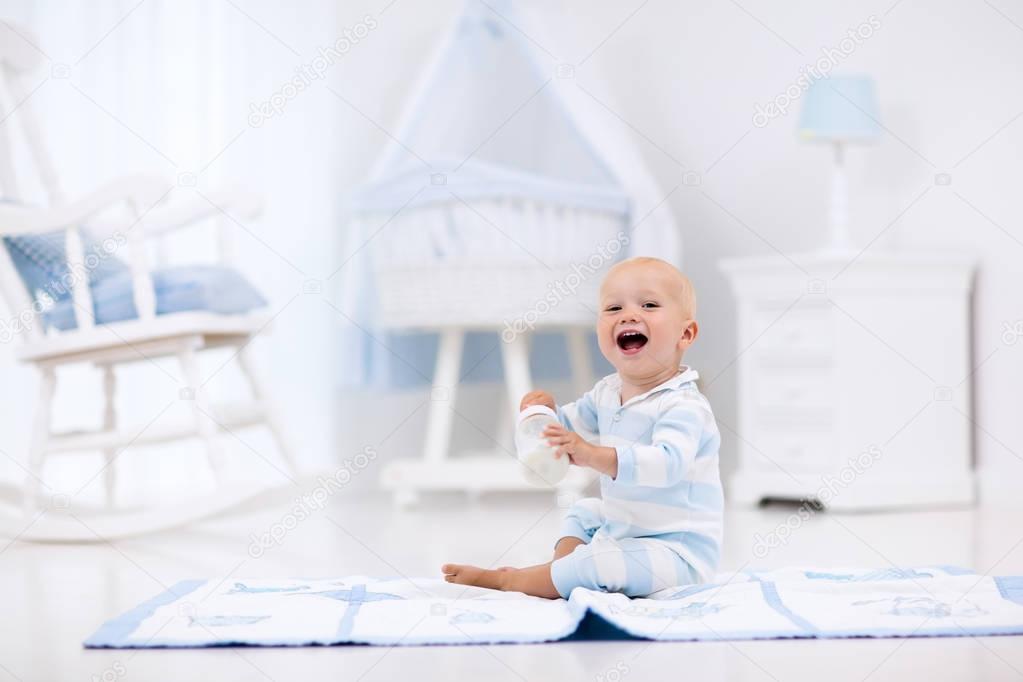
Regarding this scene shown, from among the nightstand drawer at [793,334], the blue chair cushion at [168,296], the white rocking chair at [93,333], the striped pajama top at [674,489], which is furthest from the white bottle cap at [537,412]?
the nightstand drawer at [793,334]

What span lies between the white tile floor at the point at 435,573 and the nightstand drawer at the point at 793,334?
1.23 ft

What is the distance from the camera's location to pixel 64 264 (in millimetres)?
2355

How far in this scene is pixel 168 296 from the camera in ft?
7.55

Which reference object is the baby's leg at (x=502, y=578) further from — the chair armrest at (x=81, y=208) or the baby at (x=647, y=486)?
the chair armrest at (x=81, y=208)

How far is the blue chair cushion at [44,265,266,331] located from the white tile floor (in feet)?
1.41

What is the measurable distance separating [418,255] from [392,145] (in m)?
0.39

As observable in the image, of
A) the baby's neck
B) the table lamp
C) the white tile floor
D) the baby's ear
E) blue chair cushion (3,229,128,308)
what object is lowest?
the white tile floor

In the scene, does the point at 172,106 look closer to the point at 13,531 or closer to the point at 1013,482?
the point at 13,531

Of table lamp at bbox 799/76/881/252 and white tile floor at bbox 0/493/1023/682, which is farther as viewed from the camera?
table lamp at bbox 799/76/881/252

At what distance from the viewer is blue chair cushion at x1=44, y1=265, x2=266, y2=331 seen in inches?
90.3

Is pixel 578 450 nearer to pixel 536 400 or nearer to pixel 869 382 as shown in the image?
pixel 536 400

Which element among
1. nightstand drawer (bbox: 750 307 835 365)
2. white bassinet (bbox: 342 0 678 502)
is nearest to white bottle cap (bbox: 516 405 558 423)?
white bassinet (bbox: 342 0 678 502)

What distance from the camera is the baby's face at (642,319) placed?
57.2 inches

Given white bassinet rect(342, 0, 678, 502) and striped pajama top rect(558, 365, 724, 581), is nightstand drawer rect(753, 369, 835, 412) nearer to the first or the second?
white bassinet rect(342, 0, 678, 502)
